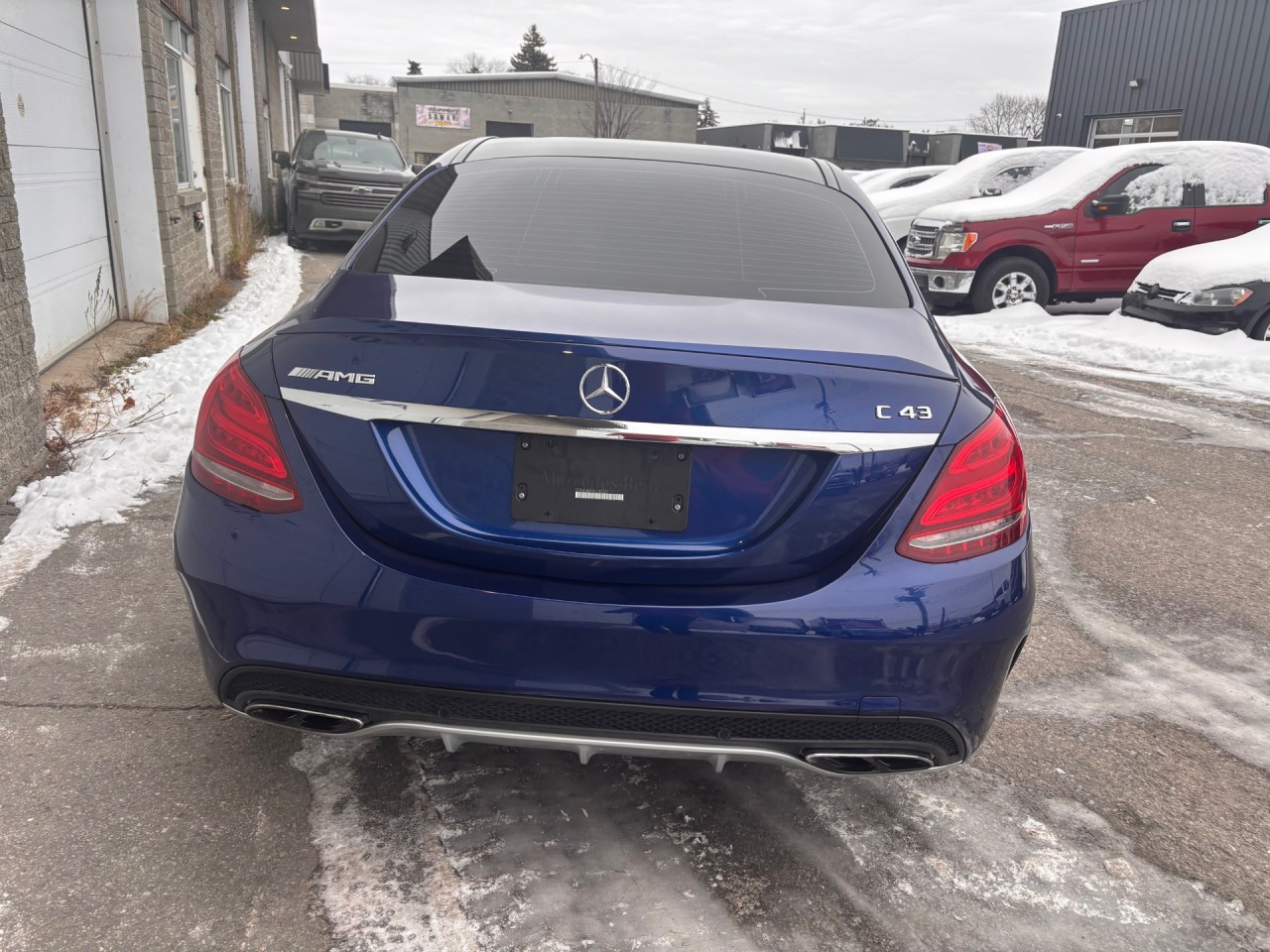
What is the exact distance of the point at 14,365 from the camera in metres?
4.42

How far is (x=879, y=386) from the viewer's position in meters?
2.00

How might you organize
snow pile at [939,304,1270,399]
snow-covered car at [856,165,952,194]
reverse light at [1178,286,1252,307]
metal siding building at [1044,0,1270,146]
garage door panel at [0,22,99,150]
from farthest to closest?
metal siding building at [1044,0,1270,146] → snow-covered car at [856,165,952,194] → reverse light at [1178,286,1252,307] → snow pile at [939,304,1270,399] → garage door panel at [0,22,99,150]

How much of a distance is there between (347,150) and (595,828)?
1659 centimetres

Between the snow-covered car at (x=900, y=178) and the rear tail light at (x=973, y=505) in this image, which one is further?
the snow-covered car at (x=900, y=178)

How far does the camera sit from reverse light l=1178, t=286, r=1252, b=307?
360 inches

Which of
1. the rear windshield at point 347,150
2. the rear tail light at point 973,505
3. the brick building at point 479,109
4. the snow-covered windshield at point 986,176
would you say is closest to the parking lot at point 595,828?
the rear tail light at point 973,505

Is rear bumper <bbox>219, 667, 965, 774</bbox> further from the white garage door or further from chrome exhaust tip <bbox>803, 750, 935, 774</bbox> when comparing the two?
the white garage door

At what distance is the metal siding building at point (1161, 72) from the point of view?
22.3 meters

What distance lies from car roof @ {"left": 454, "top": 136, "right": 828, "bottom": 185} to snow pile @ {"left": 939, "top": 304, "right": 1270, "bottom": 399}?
643 cm

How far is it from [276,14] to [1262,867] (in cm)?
2278

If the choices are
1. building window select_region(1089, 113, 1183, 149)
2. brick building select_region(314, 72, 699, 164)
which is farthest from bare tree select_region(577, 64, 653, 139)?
building window select_region(1089, 113, 1183, 149)

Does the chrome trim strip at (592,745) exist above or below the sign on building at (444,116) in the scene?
below

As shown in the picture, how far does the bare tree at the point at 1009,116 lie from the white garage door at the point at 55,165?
9308 cm

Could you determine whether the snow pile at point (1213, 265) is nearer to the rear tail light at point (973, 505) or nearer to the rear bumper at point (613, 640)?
the rear tail light at point (973, 505)
